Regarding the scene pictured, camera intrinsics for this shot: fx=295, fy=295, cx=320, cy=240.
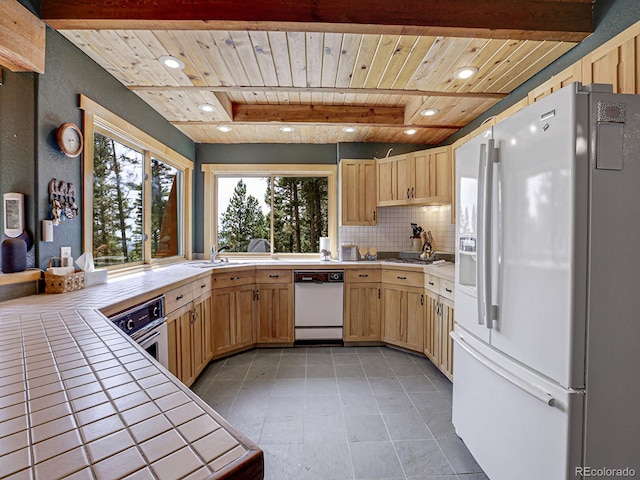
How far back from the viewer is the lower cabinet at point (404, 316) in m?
3.00

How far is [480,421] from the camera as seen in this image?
4.87ft

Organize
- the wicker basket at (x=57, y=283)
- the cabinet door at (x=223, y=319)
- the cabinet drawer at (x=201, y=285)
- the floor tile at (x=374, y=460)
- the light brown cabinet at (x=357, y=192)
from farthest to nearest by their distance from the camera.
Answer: the light brown cabinet at (x=357, y=192)
the cabinet door at (x=223, y=319)
the cabinet drawer at (x=201, y=285)
the wicker basket at (x=57, y=283)
the floor tile at (x=374, y=460)

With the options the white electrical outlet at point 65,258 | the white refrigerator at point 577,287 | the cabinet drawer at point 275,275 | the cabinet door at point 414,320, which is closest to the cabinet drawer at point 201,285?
the cabinet drawer at point 275,275

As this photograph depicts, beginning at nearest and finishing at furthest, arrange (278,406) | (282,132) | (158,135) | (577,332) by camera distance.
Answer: (577,332), (278,406), (158,135), (282,132)

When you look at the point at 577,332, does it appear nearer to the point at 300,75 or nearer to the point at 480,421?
the point at 480,421

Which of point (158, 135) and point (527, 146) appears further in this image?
point (158, 135)

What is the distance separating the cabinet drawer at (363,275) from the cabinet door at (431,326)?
0.58 m

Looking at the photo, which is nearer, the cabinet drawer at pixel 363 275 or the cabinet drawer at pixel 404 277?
the cabinet drawer at pixel 404 277

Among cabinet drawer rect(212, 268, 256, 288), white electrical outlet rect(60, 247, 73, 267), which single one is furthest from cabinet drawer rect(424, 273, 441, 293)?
white electrical outlet rect(60, 247, 73, 267)

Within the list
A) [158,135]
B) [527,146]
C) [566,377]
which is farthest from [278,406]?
[158,135]

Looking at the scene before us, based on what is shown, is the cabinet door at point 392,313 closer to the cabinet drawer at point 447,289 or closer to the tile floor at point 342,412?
the tile floor at point 342,412

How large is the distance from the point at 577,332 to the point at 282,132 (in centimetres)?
320

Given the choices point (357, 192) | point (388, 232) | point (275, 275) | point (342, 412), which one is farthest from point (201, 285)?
point (388, 232)

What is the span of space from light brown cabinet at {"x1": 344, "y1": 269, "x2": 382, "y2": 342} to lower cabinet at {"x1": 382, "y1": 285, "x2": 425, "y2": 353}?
87 mm
